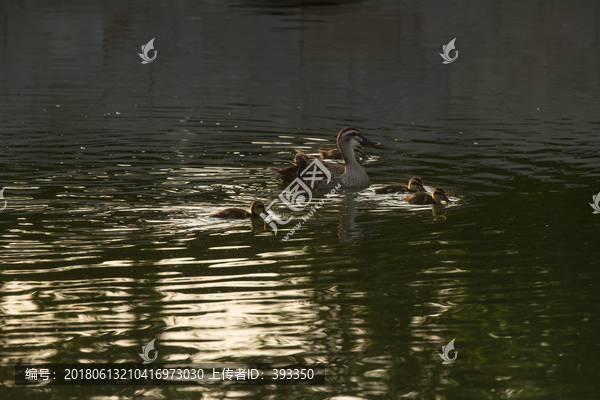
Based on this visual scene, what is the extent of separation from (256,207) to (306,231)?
2.61 feet

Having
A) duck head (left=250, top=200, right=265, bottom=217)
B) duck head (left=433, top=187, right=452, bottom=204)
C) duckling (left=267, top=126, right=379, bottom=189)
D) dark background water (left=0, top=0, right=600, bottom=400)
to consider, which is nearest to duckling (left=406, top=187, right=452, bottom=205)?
duck head (left=433, top=187, right=452, bottom=204)

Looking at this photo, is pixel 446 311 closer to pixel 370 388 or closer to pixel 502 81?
pixel 370 388

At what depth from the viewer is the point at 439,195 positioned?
12.2 metres

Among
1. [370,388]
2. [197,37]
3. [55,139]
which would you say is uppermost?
[197,37]

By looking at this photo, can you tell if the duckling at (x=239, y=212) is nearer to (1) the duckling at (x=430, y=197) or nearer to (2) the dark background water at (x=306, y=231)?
(2) the dark background water at (x=306, y=231)

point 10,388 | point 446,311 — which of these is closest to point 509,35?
point 446,311

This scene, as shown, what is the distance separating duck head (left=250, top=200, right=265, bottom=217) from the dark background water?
0.23 meters

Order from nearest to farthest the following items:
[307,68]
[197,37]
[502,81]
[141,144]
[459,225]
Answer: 1. [459,225]
2. [141,144]
3. [502,81]
4. [307,68]
5. [197,37]

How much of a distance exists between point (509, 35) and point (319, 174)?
24232 millimetres

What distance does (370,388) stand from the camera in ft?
21.6

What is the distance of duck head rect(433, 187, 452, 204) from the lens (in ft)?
40.0

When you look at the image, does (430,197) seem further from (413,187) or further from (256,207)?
(256,207)

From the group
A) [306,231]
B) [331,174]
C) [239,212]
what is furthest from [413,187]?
[239,212]

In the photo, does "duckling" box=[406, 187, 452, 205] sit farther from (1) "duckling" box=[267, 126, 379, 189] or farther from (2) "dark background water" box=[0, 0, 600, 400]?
(1) "duckling" box=[267, 126, 379, 189]
